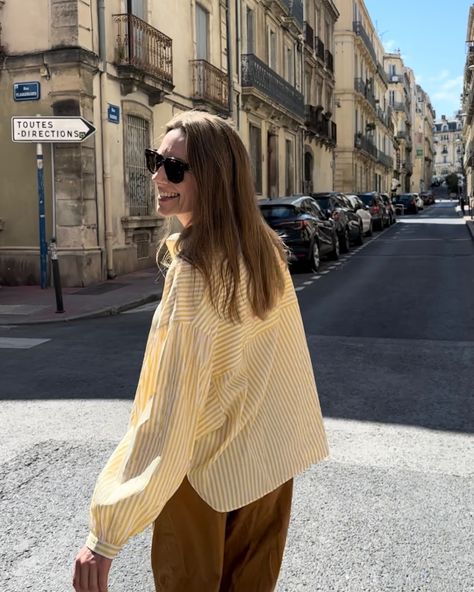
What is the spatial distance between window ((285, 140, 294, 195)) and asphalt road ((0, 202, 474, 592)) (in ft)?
68.9

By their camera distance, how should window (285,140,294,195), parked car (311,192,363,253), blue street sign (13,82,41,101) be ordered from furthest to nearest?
window (285,140,294,195)
parked car (311,192,363,253)
blue street sign (13,82,41,101)

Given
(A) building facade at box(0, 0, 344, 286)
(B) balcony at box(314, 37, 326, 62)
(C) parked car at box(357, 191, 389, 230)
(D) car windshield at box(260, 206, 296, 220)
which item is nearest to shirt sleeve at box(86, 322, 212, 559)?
(A) building facade at box(0, 0, 344, 286)

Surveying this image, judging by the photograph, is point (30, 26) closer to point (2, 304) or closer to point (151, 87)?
point (151, 87)

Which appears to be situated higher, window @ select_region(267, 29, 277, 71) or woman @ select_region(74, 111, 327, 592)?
window @ select_region(267, 29, 277, 71)

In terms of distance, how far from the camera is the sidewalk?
9961 mm

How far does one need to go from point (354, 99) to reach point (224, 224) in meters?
46.8

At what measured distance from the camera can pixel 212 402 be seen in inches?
62.7

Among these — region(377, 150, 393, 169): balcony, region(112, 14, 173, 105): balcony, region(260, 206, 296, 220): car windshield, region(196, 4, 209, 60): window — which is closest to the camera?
region(112, 14, 173, 105): balcony

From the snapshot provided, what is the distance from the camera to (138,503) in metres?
1.42

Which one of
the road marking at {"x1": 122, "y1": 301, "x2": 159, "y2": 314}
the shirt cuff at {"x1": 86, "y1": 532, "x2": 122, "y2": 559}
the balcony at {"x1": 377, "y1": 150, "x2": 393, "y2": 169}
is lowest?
the road marking at {"x1": 122, "y1": 301, "x2": 159, "y2": 314}

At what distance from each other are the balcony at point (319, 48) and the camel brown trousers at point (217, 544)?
118ft

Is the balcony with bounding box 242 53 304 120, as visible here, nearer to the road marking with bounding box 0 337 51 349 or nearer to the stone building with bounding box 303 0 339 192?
the stone building with bounding box 303 0 339 192

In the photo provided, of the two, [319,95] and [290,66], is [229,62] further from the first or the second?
[319,95]

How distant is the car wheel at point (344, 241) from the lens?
20.6 meters
